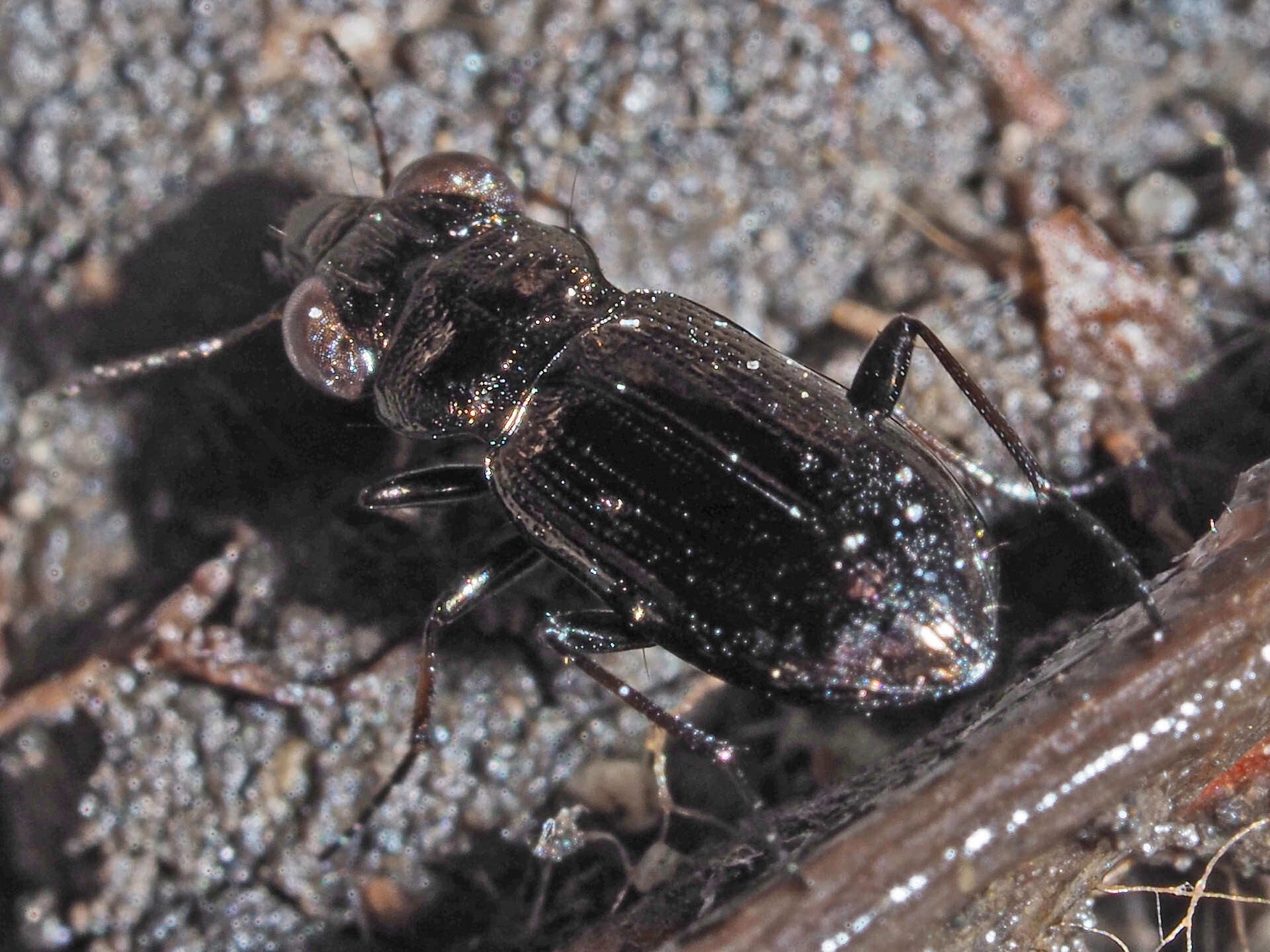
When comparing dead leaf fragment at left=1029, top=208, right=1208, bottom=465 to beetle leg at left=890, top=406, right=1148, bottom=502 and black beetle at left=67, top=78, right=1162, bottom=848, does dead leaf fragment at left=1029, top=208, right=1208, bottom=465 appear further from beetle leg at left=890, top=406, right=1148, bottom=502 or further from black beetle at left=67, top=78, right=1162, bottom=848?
black beetle at left=67, top=78, right=1162, bottom=848

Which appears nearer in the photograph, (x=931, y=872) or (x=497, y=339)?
(x=931, y=872)

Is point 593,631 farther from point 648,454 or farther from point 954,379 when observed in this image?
point 954,379

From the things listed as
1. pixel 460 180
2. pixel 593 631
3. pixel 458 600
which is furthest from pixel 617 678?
pixel 460 180

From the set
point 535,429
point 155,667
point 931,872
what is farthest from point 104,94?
point 931,872

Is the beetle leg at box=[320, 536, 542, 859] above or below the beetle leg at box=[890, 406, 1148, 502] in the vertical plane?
above

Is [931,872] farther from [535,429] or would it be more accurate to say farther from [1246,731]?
[535,429]

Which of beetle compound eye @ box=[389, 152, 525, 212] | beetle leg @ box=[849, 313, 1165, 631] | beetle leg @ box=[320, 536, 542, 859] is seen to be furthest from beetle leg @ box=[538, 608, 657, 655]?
beetle compound eye @ box=[389, 152, 525, 212]
